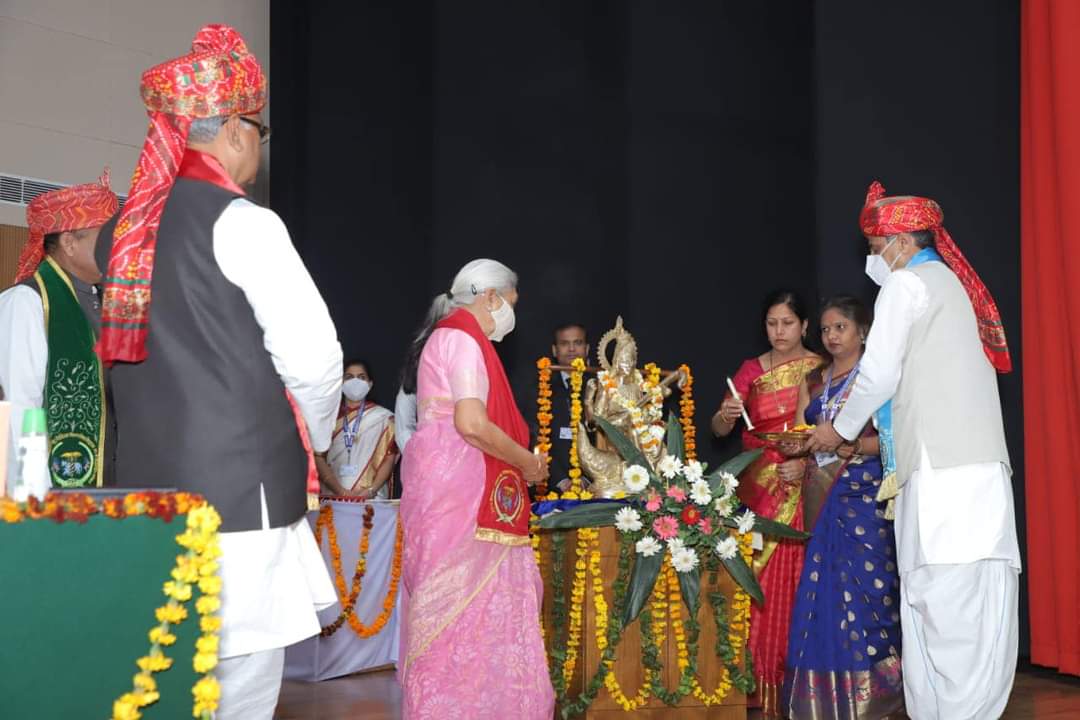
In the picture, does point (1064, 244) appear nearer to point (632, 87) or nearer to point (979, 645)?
point (979, 645)

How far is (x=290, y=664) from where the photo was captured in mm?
5320

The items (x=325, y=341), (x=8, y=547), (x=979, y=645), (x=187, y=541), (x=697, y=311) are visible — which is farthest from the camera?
(x=697, y=311)

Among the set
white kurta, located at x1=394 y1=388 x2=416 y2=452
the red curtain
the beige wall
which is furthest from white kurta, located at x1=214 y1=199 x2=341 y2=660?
the beige wall

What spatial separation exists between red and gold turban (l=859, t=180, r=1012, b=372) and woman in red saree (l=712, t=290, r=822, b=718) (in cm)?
103

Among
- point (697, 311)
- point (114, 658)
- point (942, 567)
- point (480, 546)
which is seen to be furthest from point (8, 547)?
point (697, 311)

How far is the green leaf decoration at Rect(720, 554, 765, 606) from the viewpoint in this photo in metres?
3.90

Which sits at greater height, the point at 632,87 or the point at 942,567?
the point at 632,87

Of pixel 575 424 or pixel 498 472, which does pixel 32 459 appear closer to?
pixel 498 472

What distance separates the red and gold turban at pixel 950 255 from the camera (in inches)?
141

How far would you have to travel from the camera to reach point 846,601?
12.9ft

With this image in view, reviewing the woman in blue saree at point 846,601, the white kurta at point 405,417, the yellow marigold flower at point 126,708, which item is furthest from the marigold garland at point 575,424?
the yellow marigold flower at point 126,708

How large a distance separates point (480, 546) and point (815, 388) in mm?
1783

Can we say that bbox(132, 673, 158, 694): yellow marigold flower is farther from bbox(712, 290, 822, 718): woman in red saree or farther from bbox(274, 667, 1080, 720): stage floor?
bbox(712, 290, 822, 718): woman in red saree

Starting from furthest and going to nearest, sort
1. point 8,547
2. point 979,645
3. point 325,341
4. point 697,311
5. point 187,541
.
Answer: point 697,311 < point 979,645 < point 325,341 < point 187,541 < point 8,547
